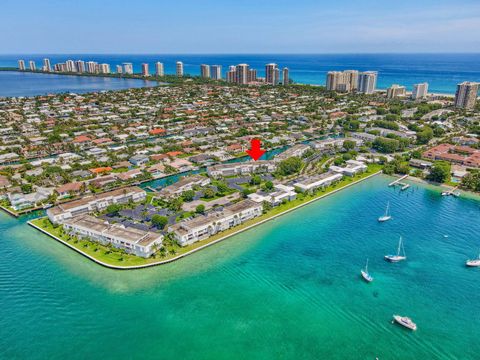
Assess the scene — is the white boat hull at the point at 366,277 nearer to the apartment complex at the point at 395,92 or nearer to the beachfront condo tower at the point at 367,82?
the apartment complex at the point at 395,92

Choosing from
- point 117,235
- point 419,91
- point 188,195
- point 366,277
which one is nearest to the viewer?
point 366,277

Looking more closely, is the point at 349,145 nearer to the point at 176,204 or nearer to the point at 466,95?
the point at 176,204

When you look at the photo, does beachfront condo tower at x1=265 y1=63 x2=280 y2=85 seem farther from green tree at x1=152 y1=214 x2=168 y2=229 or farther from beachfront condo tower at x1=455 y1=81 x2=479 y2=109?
green tree at x1=152 y1=214 x2=168 y2=229

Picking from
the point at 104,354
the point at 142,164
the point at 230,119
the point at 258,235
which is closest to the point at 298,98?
the point at 230,119

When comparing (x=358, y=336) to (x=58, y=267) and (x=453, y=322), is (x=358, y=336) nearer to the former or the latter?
(x=453, y=322)

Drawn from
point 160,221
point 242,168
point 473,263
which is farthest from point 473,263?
point 242,168

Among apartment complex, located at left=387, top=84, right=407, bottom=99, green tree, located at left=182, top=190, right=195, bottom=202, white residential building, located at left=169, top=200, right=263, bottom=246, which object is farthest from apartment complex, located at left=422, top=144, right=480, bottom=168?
apartment complex, located at left=387, top=84, right=407, bottom=99
